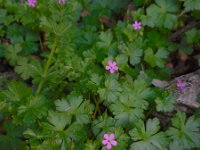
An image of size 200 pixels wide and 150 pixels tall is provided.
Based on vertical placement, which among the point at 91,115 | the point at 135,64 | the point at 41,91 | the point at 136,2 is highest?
the point at 136,2

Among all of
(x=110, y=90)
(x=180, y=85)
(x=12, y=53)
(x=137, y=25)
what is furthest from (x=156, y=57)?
(x=12, y=53)

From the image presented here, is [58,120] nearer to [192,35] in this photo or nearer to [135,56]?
[135,56]

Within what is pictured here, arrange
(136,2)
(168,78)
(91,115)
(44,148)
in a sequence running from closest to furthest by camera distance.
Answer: (44,148)
(91,115)
(168,78)
(136,2)

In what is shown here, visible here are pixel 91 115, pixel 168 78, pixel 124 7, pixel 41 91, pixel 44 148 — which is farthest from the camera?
pixel 124 7

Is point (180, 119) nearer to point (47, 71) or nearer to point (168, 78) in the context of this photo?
point (168, 78)

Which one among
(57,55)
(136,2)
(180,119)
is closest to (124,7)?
(136,2)

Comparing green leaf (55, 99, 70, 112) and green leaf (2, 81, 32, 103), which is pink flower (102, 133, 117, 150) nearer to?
green leaf (55, 99, 70, 112)

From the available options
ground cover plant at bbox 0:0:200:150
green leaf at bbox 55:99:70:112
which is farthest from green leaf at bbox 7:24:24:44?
green leaf at bbox 55:99:70:112
